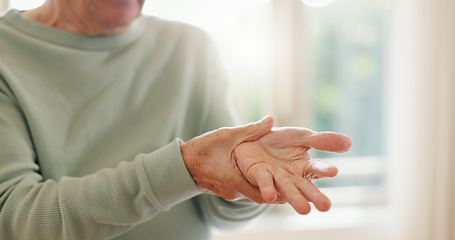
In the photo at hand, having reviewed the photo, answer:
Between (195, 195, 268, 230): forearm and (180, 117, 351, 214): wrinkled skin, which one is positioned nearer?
(180, 117, 351, 214): wrinkled skin

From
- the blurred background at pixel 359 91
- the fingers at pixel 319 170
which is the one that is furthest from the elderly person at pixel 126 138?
the blurred background at pixel 359 91

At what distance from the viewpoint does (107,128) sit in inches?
37.1

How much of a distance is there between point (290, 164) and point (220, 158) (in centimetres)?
12

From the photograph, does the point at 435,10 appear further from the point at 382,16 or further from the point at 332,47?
the point at 332,47

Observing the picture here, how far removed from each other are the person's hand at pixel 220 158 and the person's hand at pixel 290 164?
1 centimetres

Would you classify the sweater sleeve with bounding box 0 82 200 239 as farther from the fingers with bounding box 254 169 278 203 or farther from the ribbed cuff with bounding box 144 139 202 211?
the fingers with bounding box 254 169 278 203

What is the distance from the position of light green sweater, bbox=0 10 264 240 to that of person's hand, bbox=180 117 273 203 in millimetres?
21

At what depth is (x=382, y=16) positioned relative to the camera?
2141 mm

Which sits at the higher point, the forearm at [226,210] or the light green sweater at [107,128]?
the light green sweater at [107,128]

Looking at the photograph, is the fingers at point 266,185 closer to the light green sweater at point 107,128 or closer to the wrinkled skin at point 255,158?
the wrinkled skin at point 255,158

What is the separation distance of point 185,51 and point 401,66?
1.41 metres

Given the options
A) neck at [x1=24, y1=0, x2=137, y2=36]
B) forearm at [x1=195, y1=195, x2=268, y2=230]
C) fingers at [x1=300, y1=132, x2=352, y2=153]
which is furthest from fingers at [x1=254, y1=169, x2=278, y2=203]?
neck at [x1=24, y1=0, x2=137, y2=36]

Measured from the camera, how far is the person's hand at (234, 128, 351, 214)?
61 centimetres

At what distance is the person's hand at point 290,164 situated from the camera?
61 cm
